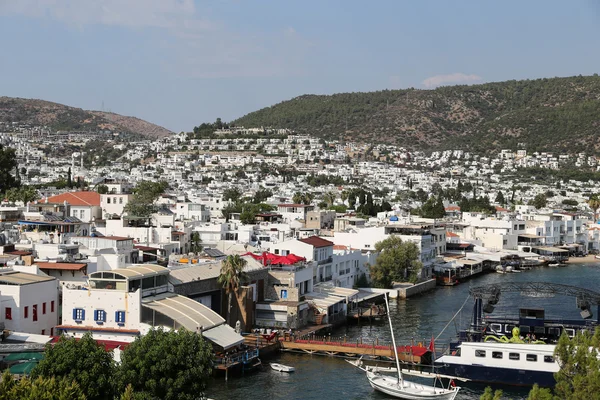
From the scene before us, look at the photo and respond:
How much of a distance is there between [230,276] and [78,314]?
762 centimetres

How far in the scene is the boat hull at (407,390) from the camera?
109 ft

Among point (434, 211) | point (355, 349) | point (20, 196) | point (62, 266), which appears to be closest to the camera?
point (355, 349)

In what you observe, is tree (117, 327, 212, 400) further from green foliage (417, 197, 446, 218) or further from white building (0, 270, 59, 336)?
green foliage (417, 197, 446, 218)

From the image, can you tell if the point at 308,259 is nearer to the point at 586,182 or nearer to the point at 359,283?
the point at 359,283

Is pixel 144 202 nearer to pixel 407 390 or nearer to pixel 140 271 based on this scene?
pixel 140 271

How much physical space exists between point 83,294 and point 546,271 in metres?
53.2

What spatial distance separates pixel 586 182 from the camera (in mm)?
180750

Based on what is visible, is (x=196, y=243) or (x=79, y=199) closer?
(x=196, y=243)

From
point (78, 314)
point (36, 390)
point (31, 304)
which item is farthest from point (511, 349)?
point (36, 390)

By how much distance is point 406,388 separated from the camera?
3403 cm

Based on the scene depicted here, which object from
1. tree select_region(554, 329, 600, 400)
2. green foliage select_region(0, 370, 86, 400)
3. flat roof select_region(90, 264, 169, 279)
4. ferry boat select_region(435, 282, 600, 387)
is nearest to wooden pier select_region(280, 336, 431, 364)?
ferry boat select_region(435, 282, 600, 387)

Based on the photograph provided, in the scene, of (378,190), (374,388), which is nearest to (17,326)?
(374,388)

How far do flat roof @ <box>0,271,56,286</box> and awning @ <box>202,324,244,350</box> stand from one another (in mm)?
→ 7067

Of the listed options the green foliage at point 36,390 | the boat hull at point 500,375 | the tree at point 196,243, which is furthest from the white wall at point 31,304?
the tree at point 196,243
